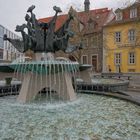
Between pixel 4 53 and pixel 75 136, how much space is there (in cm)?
6017

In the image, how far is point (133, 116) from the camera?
6129 mm

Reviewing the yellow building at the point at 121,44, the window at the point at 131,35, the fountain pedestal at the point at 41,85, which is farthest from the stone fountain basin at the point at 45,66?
the window at the point at 131,35

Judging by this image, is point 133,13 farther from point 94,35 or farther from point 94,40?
point 94,40

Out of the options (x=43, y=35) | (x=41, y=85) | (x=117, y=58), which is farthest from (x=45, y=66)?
(x=117, y=58)

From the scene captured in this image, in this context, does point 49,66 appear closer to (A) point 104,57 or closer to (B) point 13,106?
(B) point 13,106

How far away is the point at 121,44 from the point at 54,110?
97.5ft

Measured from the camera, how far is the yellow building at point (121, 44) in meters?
33.4

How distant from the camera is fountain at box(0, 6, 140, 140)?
186 inches

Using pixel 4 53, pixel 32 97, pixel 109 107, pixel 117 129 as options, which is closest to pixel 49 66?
pixel 32 97

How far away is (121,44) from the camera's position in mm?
35062

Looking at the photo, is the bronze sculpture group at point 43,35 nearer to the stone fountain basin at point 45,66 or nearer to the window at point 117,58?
the stone fountain basin at point 45,66

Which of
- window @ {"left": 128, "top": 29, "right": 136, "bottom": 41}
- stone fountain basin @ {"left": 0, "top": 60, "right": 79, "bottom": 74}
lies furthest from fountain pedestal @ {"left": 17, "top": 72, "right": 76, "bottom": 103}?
window @ {"left": 128, "top": 29, "right": 136, "bottom": 41}

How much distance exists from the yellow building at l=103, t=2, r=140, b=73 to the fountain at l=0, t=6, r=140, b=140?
24.5m

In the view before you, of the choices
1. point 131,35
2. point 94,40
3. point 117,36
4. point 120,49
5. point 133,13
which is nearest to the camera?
point 131,35
